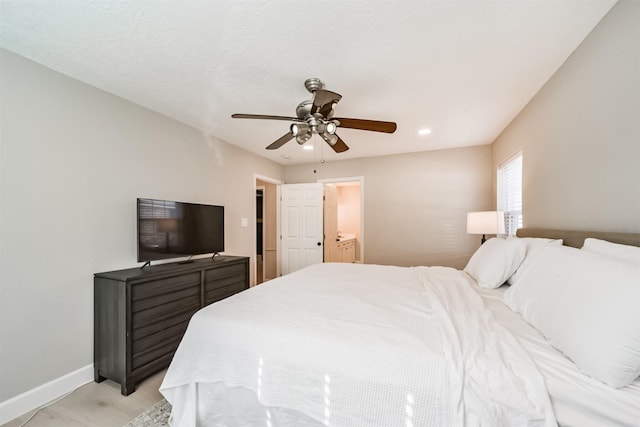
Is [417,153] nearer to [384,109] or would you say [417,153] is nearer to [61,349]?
[384,109]

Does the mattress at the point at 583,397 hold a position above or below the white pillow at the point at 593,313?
below

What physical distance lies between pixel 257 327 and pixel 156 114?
8.62 feet

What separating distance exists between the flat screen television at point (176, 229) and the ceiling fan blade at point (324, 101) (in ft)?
5.94

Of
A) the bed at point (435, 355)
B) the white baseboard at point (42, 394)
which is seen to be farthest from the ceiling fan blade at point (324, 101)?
the white baseboard at point (42, 394)

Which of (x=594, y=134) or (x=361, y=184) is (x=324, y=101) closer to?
(x=594, y=134)

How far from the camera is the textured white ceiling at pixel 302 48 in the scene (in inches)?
54.5

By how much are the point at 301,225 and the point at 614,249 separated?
12.8 ft

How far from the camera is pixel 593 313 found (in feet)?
2.98

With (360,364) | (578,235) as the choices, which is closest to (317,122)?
(360,364)

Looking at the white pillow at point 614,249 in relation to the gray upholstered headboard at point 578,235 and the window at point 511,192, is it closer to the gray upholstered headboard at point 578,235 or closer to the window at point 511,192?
the gray upholstered headboard at point 578,235

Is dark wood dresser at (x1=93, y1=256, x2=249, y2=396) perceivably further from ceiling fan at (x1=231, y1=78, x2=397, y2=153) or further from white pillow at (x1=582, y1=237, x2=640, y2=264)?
white pillow at (x1=582, y1=237, x2=640, y2=264)

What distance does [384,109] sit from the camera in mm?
2629

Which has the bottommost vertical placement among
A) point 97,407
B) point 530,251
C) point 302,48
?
point 97,407

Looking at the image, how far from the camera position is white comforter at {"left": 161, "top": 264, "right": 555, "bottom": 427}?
895 mm
